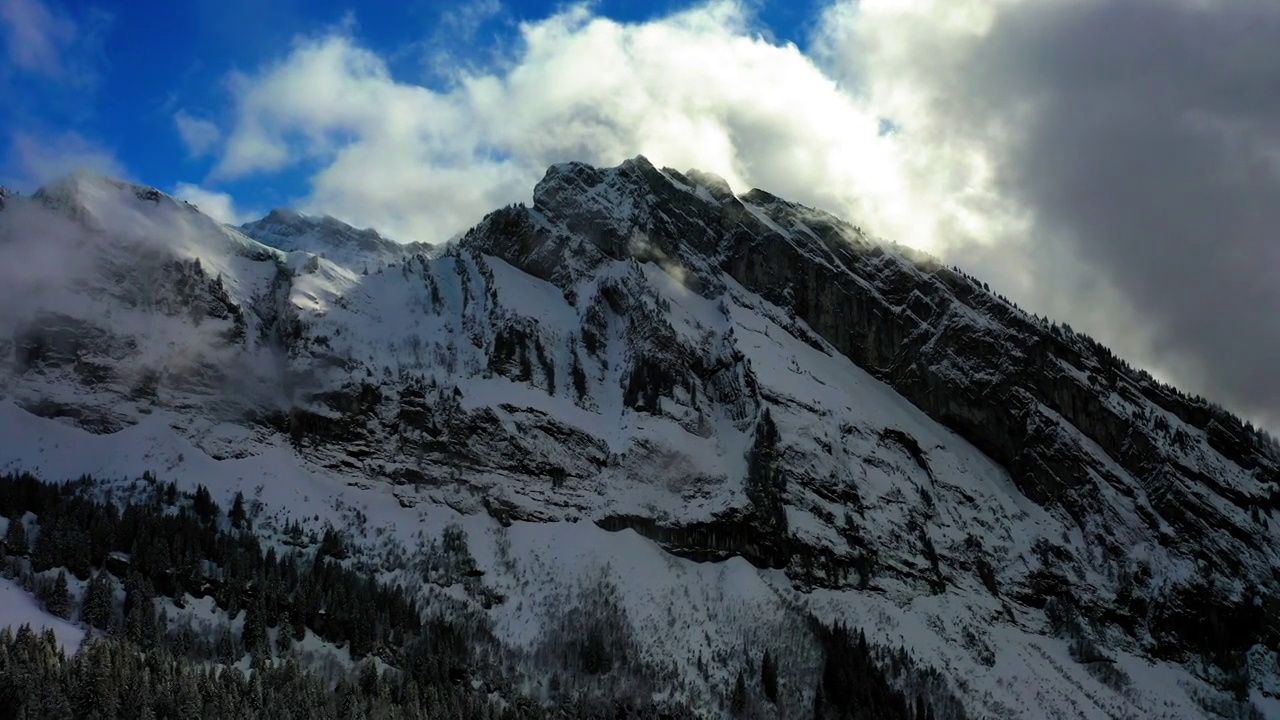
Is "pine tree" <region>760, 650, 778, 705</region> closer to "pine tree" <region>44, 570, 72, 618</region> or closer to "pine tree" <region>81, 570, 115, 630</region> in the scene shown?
"pine tree" <region>81, 570, 115, 630</region>

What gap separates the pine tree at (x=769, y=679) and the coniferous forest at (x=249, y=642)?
13.7 inches

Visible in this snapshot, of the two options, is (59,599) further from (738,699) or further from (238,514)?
(738,699)

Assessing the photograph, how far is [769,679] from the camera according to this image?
183 m

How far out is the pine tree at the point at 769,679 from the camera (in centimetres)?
18188

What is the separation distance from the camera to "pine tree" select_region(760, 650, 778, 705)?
18188 centimetres

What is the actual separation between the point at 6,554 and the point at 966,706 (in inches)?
5505

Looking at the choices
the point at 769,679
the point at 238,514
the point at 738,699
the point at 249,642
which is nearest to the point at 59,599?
the point at 249,642

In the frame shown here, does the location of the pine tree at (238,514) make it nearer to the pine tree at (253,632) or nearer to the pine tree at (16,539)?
the pine tree at (253,632)

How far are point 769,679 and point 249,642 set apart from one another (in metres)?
73.3

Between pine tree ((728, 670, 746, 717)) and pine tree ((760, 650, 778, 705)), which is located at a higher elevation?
pine tree ((760, 650, 778, 705))

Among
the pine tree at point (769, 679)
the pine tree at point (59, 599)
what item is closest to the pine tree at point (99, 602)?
the pine tree at point (59, 599)

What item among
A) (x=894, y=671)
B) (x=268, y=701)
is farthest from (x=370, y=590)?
(x=894, y=671)

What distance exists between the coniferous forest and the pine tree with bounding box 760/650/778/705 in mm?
349

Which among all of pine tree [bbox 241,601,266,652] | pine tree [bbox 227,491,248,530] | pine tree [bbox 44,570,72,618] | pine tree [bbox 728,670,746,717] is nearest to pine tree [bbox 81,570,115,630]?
pine tree [bbox 44,570,72,618]
